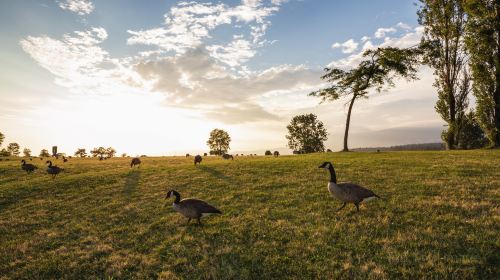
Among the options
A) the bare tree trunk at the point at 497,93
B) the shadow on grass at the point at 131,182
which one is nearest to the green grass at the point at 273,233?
the shadow on grass at the point at 131,182

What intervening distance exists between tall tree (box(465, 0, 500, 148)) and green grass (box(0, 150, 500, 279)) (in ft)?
106

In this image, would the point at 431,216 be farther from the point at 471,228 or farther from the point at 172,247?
the point at 172,247

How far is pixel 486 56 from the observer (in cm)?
4638

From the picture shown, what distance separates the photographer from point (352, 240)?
1067 cm

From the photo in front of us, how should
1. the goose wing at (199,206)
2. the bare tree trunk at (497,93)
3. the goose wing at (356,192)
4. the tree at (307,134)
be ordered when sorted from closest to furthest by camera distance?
1. the goose wing at (356,192)
2. the goose wing at (199,206)
3. the bare tree trunk at (497,93)
4. the tree at (307,134)

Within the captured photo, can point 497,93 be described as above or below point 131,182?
above

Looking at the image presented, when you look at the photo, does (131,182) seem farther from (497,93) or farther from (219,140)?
(219,140)

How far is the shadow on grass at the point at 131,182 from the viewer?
24691mm

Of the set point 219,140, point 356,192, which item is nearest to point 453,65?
point 356,192

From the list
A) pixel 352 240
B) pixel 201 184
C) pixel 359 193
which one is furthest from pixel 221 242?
pixel 201 184

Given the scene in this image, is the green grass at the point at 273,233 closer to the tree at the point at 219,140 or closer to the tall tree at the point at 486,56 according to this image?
the tall tree at the point at 486,56

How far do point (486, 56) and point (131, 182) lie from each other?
A: 53067 millimetres

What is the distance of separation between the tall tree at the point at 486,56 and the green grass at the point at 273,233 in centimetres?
3239

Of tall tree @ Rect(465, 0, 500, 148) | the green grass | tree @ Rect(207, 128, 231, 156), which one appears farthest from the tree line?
tree @ Rect(207, 128, 231, 156)
